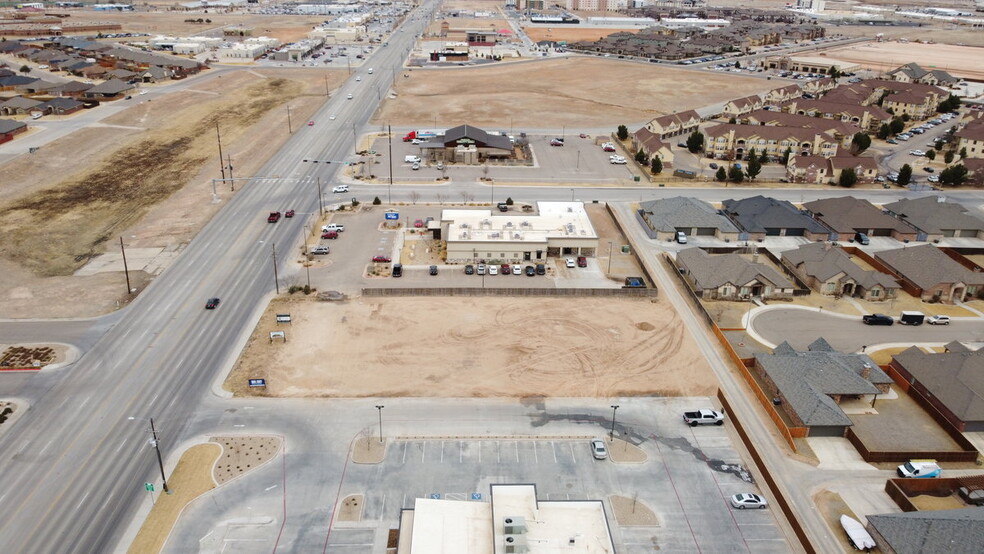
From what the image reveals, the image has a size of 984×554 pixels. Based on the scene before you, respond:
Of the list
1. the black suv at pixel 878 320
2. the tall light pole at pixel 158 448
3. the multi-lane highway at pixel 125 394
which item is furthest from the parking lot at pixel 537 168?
the tall light pole at pixel 158 448

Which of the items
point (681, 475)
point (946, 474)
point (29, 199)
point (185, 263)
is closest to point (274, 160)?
point (29, 199)

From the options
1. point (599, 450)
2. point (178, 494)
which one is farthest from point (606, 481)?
point (178, 494)

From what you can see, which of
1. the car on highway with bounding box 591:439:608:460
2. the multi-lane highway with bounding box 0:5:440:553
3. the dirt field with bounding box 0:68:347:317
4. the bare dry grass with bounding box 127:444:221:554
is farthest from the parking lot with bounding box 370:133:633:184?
the bare dry grass with bounding box 127:444:221:554

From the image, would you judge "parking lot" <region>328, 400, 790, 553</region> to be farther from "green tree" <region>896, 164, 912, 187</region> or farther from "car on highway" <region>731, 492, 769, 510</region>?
"green tree" <region>896, 164, 912, 187</region>

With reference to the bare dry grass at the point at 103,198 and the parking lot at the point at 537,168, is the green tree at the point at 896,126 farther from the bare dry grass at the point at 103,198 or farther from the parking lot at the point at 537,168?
the bare dry grass at the point at 103,198

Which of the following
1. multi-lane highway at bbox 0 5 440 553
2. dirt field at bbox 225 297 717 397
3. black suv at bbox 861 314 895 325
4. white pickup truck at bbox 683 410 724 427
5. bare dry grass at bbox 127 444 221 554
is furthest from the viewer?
black suv at bbox 861 314 895 325

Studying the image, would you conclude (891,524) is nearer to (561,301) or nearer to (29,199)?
(561,301)
